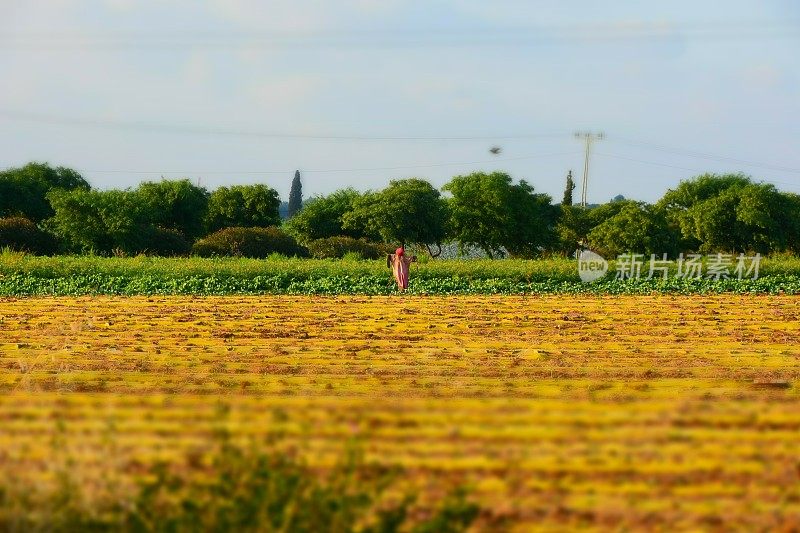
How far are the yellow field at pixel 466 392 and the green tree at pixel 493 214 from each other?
31.9 m

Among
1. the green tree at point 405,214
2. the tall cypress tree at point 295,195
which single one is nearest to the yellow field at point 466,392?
the green tree at point 405,214

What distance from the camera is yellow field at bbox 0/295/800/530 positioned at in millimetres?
4406

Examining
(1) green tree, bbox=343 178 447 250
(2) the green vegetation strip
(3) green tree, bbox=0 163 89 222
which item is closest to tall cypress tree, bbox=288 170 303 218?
(3) green tree, bbox=0 163 89 222

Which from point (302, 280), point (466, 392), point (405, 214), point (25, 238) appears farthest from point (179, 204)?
point (466, 392)

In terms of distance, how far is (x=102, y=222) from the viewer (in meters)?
43.1

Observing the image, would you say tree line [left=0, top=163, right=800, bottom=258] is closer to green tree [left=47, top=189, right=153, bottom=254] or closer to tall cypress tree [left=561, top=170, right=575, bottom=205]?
green tree [left=47, top=189, right=153, bottom=254]

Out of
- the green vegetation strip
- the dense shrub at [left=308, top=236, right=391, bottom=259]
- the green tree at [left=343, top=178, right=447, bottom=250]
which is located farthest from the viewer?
the green tree at [left=343, top=178, right=447, bottom=250]

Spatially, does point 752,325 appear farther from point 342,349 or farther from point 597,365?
point 342,349

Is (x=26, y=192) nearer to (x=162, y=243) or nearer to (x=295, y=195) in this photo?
(x=162, y=243)

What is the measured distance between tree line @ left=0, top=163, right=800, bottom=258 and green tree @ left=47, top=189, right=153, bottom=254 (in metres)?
0.05

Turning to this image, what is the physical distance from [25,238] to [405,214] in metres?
21.0

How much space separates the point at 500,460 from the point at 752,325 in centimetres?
1800

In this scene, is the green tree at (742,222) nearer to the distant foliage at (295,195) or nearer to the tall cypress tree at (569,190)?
the tall cypress tree at (569,190)

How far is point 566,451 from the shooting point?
4.57 m
